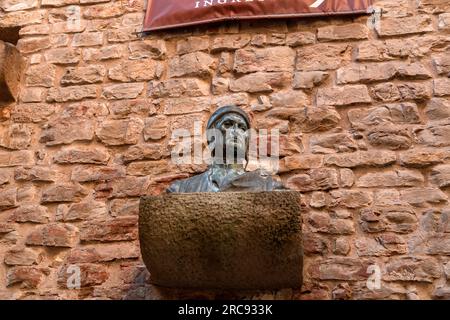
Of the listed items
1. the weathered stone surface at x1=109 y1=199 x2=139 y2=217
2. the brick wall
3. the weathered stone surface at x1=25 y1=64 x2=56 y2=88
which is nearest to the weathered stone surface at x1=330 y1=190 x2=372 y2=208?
the brick wall

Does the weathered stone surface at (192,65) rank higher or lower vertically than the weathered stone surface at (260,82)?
higher

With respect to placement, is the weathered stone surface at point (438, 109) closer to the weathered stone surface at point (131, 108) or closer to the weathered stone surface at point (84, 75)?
the weathered stone surface at point (131, 108)

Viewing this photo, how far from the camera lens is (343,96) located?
3119 mm

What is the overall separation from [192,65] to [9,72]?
1.10 metres

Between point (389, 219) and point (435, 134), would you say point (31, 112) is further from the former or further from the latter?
point (435, 134)

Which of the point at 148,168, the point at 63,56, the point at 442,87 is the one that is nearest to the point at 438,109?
the point at 442,87

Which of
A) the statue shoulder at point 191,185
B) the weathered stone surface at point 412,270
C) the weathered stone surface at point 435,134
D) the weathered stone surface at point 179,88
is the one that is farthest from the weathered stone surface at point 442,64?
the statue shoulder at point 191,185

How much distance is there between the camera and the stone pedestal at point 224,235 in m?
2.38

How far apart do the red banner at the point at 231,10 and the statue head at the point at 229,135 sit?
85 cm

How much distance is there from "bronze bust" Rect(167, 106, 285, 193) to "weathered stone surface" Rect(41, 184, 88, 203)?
0.72 m

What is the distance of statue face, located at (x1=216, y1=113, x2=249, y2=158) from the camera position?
2689 mm

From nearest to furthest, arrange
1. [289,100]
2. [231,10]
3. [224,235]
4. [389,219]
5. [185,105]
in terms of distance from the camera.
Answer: [224,235], [389,219], [289,100], [185,105], [231,10]

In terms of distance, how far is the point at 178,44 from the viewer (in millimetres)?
3463
